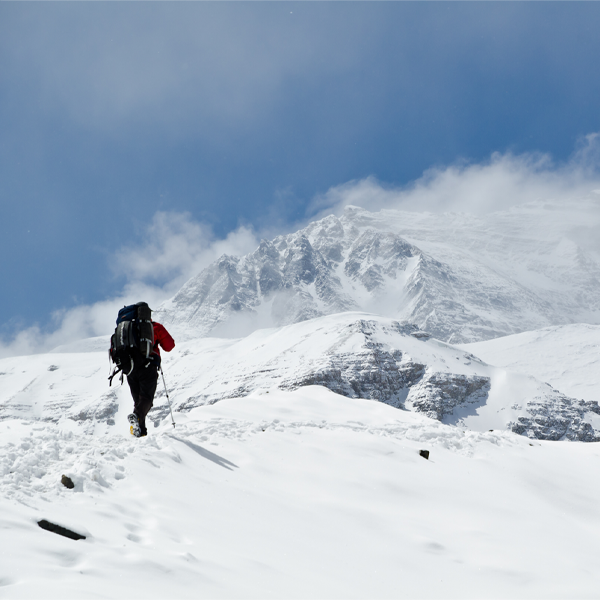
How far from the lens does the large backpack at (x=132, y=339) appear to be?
934 centimetres

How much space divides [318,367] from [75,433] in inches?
5411

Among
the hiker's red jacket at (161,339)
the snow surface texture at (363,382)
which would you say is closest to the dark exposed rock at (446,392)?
the snow surface texture at (363,382)

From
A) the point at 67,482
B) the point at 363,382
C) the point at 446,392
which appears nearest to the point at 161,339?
the point at 67,482

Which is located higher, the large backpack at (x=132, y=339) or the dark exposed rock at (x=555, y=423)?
the dark exposed rock at (x=555, y=423)

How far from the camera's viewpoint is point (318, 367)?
474 feet

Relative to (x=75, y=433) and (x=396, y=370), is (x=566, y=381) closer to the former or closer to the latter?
(x=396, y=370)

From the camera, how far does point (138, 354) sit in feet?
31.3

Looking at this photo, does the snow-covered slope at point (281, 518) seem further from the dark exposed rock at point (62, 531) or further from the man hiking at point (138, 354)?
the man hiking at point (138, 354)

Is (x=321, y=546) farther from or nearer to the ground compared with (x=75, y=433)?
nearer to the ground

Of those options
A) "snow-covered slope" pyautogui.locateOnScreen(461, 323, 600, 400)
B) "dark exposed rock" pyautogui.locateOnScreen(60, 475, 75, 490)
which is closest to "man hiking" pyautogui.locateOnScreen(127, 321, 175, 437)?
"dark exposed rock" pyautogui.locateOnScreen(60, 475, 75, 490)

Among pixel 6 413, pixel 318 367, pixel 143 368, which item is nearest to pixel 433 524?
pixel 143 368

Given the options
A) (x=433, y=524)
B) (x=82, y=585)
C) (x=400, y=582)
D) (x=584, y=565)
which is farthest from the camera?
(x=433, y=524)

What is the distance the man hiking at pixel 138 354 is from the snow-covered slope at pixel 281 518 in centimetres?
81

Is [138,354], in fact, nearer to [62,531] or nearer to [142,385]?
[142,385]
